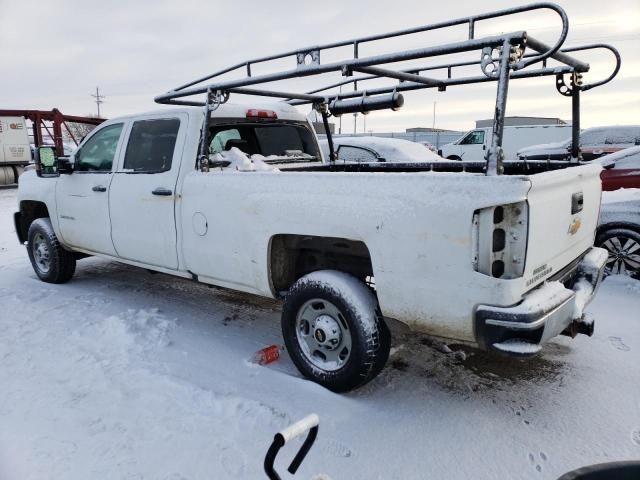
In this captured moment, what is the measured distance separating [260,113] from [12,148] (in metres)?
17.0

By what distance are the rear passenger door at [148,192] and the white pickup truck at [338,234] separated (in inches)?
0.6

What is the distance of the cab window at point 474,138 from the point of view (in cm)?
1850


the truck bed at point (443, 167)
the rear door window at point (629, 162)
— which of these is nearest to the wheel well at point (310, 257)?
the truck bed at point (443, 167)

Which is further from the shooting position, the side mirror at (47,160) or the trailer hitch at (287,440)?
the side mirror at (47,160)

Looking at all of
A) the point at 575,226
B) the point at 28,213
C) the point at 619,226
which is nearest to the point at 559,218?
the point at 575,226

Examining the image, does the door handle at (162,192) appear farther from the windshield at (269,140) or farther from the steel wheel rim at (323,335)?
the steel wheel rim at (323,335)

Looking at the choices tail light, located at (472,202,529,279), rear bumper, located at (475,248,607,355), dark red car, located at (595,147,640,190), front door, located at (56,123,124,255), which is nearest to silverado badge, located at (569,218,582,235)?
rear bumper, located at (475,248,607,355)

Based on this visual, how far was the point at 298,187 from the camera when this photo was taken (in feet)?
10.7

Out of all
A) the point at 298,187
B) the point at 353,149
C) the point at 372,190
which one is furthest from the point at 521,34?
the point at 353,149

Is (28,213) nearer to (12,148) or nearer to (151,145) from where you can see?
(151,145)

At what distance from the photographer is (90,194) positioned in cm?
502

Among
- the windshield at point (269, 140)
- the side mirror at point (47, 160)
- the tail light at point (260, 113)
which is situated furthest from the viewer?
the side mirror at point (47, 160)

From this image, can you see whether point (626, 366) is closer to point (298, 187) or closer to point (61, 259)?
point (298, 187)

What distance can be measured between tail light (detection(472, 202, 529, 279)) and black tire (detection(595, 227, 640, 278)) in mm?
3667
